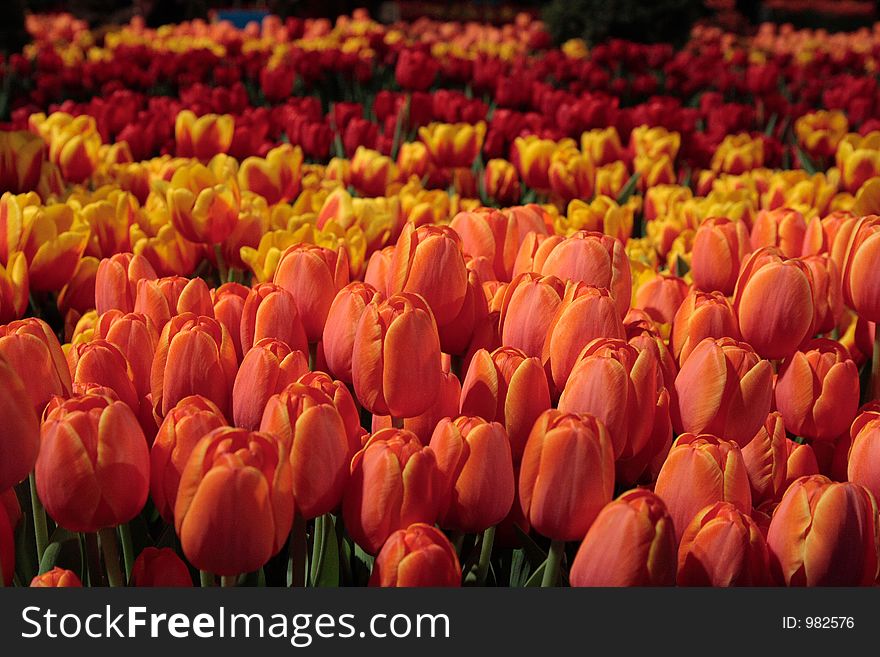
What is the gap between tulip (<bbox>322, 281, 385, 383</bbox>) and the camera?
1235 mm

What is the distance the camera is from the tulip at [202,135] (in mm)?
3129

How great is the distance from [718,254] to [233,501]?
119 centimetres

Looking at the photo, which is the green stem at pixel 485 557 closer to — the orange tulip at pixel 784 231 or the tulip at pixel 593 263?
the tulip at pixel 593 263

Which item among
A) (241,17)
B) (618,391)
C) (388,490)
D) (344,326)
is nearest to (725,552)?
(618,391)

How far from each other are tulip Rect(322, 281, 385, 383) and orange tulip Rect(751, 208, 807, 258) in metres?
1.02

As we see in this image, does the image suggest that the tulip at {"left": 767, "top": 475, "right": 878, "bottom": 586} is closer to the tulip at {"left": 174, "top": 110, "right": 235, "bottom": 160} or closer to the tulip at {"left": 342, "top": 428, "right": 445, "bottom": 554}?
the tulip at {"left": 342, "top": 428, "right": 445, "bottom": 554}

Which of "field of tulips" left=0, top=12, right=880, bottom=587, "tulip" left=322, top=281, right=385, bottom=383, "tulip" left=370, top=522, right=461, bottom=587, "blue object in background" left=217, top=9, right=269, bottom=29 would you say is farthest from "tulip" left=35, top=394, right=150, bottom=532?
"blue object in background" left=217, top=9, right=269, bottom=29

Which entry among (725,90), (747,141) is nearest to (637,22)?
(725,90)

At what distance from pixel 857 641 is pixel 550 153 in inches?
93.4

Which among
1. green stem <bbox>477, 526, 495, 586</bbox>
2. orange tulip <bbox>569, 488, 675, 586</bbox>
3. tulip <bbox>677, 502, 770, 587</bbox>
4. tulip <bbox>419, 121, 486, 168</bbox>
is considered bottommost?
tulip <bbox>419, 121, 486, 168</bbox>

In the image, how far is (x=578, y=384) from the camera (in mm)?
1067

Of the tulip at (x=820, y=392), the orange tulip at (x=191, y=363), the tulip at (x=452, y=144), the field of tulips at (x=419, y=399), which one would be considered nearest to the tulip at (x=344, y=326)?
the field of tulips at (x=419, y=399)

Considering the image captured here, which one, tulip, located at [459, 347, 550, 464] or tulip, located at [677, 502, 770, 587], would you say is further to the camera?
tulip, located at [459, 347, 550, 464]

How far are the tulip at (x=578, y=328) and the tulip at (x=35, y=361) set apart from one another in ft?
1.83
